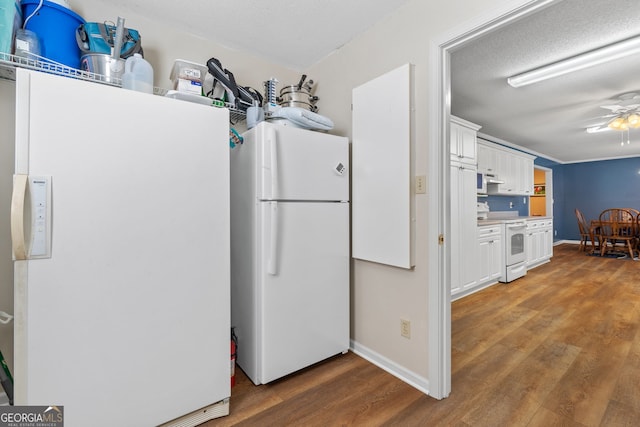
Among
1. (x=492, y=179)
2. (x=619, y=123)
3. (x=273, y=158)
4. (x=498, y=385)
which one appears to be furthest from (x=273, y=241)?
(x=619, y=123)

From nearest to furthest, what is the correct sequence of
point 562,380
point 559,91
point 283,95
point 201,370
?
point 201,370
point 562,380
point 283,95
point 559,91

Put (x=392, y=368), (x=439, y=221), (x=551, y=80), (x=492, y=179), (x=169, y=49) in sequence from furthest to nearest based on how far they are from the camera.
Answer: (x=492, y=179) < (x=551, y=80) < (x=169, y=49) < (x=392, y=368) < (x=439, y=221)

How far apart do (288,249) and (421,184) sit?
36.5 inches

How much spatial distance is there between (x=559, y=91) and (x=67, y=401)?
4.79 meters

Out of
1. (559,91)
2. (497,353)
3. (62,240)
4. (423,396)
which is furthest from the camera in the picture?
(559,91)

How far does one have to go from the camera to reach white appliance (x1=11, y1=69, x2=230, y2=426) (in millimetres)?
1118

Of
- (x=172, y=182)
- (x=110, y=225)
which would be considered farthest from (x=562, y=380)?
(x=110, y=225)

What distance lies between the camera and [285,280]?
5.94ft

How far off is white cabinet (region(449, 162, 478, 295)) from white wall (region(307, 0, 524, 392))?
1.68m

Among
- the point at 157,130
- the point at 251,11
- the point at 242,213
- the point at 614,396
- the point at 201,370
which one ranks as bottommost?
the point at 614,396

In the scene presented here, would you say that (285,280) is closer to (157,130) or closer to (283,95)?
(157,130)

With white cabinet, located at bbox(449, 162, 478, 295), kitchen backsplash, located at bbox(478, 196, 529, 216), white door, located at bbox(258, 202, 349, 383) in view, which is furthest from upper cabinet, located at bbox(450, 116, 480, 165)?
white door, located at bbox(258, 202, 349, 383)

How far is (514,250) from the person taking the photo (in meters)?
4.38

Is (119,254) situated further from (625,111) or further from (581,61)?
(625,111)
